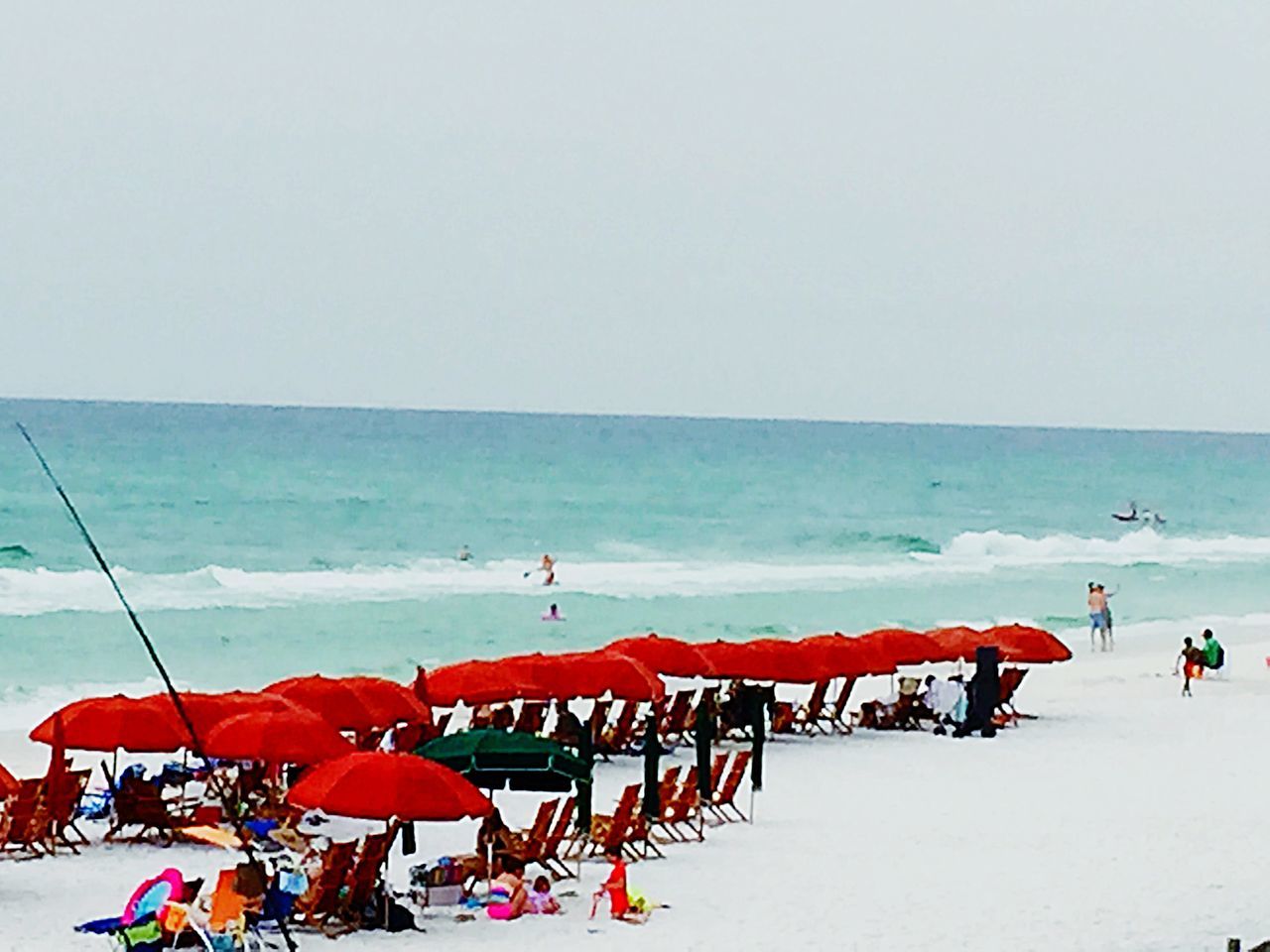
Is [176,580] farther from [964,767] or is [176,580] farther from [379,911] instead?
[379,911]

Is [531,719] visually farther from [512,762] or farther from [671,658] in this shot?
[512,762]

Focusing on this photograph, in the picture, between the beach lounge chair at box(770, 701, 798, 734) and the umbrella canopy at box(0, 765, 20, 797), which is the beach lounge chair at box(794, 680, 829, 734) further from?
the umbrella canopy at box(0, 765, 20, 797)

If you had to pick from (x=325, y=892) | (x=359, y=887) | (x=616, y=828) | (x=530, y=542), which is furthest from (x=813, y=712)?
(x=530, y=542)

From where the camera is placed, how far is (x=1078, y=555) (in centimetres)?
6712

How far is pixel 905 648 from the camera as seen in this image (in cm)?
2355

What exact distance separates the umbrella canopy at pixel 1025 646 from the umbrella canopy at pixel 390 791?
12339 millimetres

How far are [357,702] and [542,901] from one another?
14.5ft

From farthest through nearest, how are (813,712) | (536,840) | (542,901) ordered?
(813,712)
(536,840)
(542,901)

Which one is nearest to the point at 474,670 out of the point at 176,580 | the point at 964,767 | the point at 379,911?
the point at 964,767

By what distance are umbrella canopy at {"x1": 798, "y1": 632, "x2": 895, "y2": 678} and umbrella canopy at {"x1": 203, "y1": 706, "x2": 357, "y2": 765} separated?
320 inches

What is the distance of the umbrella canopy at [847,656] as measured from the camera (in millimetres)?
22375

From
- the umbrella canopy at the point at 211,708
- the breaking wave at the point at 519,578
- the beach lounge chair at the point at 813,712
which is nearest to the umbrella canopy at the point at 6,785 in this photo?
the umbrella canopy at the point at 211,708

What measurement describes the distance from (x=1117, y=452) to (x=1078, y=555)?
86.0 m

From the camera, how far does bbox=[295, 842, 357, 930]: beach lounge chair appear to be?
1305 centimetres
